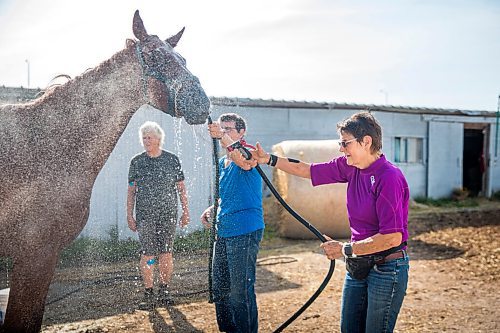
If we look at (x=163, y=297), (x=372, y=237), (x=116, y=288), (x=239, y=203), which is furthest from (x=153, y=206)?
(x=372, y=237)

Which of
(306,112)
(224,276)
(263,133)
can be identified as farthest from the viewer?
(306,112)

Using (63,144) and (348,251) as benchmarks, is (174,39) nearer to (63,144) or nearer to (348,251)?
(63,144)

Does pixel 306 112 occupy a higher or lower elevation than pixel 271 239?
higher

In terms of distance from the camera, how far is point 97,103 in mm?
3275

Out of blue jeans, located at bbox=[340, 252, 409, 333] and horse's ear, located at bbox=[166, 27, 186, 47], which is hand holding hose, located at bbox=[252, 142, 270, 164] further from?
blue jeans, located at bbox=[340, 252, 409, 333]

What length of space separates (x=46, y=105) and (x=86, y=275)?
3702 millimetres

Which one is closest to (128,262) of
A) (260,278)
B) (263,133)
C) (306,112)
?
(260,278)

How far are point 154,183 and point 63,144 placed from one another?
1.84 m

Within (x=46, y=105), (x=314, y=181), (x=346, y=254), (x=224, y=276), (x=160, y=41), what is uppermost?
(x=160, y=41)

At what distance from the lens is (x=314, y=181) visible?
133 inches

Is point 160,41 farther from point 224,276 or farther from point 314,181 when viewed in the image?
point 224,276

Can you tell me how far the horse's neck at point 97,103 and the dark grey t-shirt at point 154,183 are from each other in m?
1.57

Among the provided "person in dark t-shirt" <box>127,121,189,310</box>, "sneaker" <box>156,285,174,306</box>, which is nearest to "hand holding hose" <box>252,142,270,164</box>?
"person in dark t-shirt" <box>127,121,189,310</box>

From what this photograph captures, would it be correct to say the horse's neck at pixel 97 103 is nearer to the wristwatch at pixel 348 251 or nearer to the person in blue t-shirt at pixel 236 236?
the person in blue t-shirt at pixel 236 236
